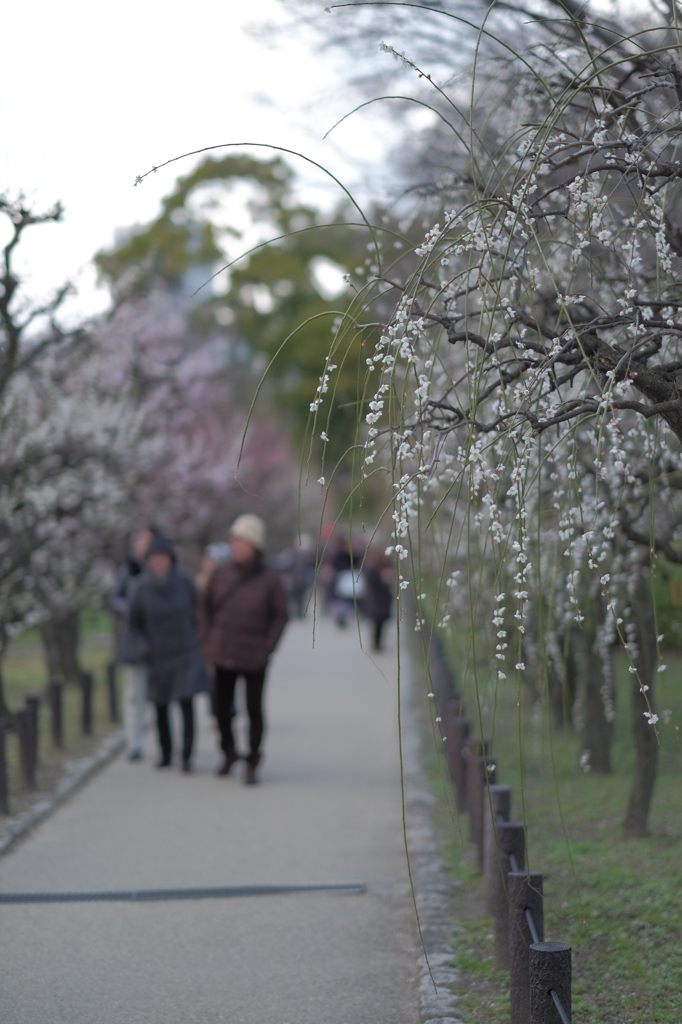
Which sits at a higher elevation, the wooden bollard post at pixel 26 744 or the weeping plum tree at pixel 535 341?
the weeping plum tree at pixel 535 341

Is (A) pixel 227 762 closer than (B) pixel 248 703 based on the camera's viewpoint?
No

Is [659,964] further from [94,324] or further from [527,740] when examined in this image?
[94,324]

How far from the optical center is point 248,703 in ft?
28.0

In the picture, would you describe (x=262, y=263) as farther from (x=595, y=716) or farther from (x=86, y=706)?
(x=595, y=716)

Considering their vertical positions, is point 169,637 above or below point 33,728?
above

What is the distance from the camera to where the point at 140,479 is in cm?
1446

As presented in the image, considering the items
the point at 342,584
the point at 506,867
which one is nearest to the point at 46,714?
the point at 506,867

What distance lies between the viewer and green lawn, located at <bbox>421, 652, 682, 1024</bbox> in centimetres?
407

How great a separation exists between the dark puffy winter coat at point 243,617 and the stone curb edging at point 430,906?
1.47 m

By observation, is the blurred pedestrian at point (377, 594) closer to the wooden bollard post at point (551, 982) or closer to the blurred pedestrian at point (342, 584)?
the blurred pedestrian at point (342, 584)

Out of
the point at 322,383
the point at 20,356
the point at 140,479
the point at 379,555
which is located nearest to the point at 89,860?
the point at 322,383

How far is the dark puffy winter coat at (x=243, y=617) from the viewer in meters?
8.53

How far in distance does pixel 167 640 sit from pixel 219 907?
12.2 feet

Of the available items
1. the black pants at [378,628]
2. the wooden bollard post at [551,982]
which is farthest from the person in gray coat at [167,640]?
the black pants at [378,628]
